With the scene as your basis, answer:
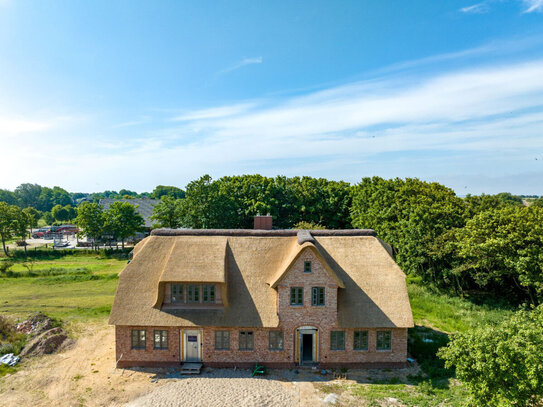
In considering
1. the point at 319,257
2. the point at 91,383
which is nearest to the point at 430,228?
the point at 319,257

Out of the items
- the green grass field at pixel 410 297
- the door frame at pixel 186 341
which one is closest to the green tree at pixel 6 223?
the green grass field at pixel 410 297

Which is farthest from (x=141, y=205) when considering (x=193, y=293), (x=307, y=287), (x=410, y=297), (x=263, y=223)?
(x=307, y=287)

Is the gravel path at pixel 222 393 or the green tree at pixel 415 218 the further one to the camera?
the green tree at pixel 415 218

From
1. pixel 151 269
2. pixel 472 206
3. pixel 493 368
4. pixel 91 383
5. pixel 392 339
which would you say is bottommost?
pixel 91 383

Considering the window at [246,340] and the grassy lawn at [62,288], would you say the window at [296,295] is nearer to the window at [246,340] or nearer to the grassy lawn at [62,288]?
the window at [246,340]

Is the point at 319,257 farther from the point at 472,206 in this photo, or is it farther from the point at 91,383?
the point at 472,206

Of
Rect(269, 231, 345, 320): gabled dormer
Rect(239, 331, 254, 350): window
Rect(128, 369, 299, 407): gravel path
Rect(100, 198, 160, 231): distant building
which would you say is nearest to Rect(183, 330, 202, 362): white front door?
Rect(128, 369, 299, 407): gravel path

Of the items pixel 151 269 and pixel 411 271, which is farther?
pixel 411 271
